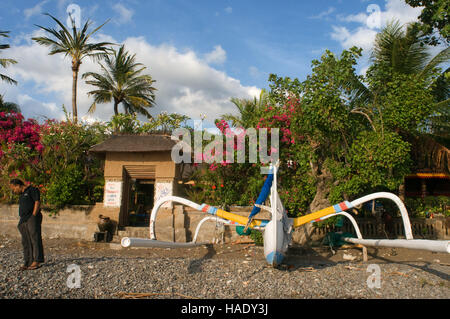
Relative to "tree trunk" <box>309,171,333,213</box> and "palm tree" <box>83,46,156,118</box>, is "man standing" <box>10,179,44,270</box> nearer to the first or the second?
"tree trunk" <box>309,171,333,213</box>

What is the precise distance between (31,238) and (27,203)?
2.52 feet

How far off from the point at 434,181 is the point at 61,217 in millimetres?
18979

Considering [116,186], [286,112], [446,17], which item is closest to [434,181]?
[446,17]

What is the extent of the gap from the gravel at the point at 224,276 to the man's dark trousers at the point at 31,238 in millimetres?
312

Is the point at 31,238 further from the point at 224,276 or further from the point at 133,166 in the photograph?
the point at 133,166

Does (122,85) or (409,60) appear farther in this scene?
(122,85)

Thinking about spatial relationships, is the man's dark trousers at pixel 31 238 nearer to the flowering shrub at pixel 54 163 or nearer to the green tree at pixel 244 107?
the flowering shrub at pixel 54 163

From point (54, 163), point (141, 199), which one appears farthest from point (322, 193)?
point (54, 163)

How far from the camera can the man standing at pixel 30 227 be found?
7035mm

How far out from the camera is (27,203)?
708 cm

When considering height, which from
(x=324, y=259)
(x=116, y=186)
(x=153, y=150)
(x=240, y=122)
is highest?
(x=240, y=122)

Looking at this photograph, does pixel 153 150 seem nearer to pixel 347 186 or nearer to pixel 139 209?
pixel 139 209

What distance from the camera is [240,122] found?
1939 centimetres

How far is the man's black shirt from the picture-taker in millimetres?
7043
